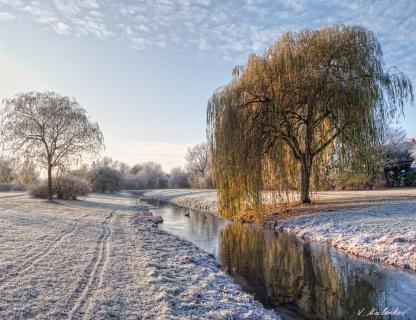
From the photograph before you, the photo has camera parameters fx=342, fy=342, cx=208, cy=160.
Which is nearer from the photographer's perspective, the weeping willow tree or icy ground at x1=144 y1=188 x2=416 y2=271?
icy ground at x1=144 y1=188 x2=416 y2=271

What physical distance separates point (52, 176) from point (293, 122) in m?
21.4

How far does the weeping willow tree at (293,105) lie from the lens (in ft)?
49.0

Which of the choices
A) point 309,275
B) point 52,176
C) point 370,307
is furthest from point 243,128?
point 52,176

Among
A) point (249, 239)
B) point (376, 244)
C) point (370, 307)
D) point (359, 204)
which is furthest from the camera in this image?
point (359, 204)

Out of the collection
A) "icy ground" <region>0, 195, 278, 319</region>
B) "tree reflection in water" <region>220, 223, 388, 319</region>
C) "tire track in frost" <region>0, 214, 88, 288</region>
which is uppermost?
"tire track in frost" <region>0, 214, 88, 288</region>

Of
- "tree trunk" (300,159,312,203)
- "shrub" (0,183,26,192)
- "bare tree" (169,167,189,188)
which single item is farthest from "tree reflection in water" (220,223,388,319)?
"bare tree" (169,167,189,188)

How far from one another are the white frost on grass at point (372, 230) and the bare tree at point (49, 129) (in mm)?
19131

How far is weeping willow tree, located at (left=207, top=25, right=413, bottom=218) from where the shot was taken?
14930 mm

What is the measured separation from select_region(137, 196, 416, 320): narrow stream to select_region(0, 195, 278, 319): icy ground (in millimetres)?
825

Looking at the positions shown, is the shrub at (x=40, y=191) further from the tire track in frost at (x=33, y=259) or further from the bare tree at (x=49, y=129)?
the tire track in frost at (x=33, y=259)

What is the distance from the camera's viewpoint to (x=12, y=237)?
34.9ft

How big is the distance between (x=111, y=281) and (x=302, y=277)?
16.0ft

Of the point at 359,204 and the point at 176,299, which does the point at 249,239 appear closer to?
the point at 359,204

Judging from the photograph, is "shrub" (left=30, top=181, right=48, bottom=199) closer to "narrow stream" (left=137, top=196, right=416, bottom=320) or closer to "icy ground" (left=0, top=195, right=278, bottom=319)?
"icy ground" (left=0, top=195, right=278, bottom=319)
